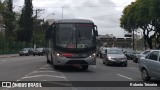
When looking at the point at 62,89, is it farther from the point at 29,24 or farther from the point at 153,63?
the point at 29,24

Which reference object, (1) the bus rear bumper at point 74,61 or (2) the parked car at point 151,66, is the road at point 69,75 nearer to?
(1) the bus rear bumper at point 74,61

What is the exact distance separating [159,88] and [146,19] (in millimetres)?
49682

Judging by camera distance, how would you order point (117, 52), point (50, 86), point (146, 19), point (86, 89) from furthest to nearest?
point (146, 19)
point (117, 52)
point (50, 86)
point (86, 89)

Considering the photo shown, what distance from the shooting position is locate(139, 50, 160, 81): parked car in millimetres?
16316

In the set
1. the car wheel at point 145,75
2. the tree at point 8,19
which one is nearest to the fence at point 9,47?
the tree at point 8,19

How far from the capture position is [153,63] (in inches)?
660

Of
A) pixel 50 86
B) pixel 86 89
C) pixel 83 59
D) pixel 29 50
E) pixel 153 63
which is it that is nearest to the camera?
pixel 86 89

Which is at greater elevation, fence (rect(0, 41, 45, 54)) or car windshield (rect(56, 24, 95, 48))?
car windshield (rect(56, 24, 95, 48))

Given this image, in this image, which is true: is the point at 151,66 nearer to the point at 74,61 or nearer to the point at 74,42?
the point at 74,61

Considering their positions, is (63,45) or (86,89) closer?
(86,89)

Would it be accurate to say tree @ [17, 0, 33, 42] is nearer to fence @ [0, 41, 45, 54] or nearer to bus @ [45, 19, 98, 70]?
fence @ [0, 41, 45, 54]

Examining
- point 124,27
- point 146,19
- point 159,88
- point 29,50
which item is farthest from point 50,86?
point 124,27

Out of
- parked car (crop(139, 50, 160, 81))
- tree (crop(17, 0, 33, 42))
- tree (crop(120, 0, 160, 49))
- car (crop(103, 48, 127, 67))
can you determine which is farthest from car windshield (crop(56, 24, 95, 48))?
tree (crop(17, 0, 33, 42))

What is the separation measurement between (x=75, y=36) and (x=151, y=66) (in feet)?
26.0
